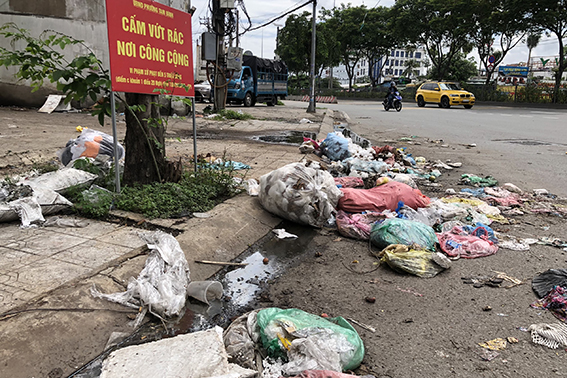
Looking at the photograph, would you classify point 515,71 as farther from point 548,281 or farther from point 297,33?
point 548,281

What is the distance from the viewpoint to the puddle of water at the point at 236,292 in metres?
2.22

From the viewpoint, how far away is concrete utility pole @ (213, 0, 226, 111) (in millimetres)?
13102

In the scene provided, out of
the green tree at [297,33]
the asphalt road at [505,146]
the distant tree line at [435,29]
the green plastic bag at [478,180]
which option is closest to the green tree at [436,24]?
the distant tree line at [435,29]

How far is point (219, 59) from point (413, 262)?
12.3m

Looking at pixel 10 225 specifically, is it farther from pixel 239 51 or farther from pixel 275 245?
pixel 239 51

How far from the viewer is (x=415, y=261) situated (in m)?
3.12

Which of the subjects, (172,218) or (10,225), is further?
(172,218)

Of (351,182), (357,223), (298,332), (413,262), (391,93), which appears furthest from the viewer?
(391,93)

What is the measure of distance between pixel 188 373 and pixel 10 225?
2391 mm

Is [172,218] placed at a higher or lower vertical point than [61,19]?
lower

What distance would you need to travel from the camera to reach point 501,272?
3066 mm

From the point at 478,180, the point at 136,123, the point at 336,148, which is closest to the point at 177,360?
the point at 136,123

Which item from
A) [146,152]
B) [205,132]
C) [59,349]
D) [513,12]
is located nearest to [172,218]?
[146,152]

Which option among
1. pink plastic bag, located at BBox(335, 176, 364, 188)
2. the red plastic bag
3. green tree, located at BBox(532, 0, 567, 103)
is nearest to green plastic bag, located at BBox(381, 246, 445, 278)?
the red plastic bag
